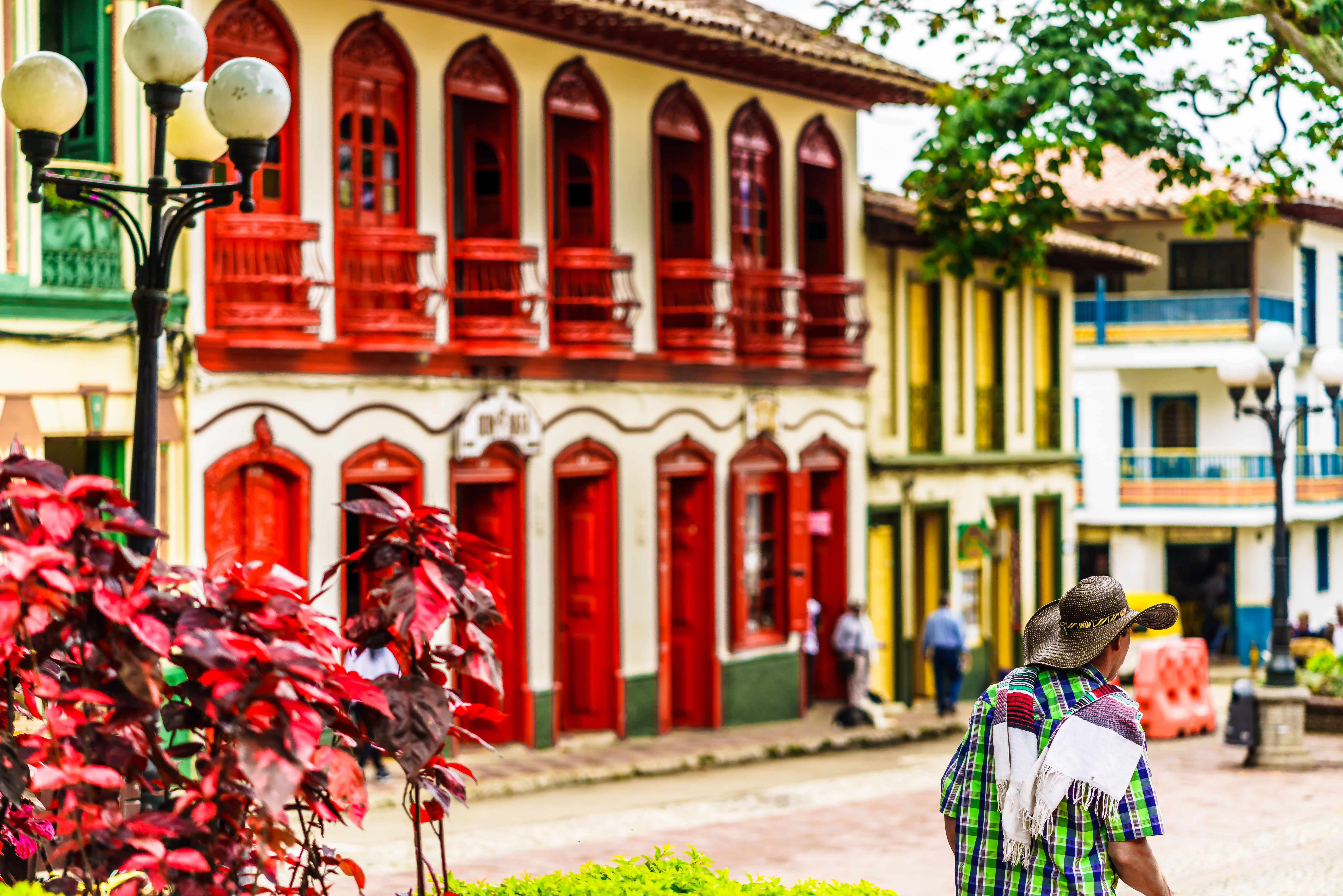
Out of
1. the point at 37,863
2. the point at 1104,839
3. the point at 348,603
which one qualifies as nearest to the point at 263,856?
the point at 37,863

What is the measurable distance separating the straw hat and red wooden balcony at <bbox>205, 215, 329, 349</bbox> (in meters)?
10.8

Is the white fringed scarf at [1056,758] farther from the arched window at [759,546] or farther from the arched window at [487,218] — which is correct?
the arched window at [759,546]

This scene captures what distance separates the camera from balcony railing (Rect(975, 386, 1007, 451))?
26.7 meters

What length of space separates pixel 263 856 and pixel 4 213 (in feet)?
34.2

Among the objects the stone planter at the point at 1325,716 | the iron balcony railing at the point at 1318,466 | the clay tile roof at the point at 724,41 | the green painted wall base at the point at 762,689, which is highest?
the clay tile roof at the point at 724,41

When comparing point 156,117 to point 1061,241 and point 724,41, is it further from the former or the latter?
point 1061,241

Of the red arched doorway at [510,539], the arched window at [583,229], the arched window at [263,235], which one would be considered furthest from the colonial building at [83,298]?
the arched window at [583,229]

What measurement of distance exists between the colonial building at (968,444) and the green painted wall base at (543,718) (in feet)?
21.0

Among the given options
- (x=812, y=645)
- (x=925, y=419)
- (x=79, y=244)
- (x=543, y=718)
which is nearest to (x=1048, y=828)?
(x=79, y=244)

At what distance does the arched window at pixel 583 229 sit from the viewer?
1850cm

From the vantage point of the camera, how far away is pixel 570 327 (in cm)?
1842

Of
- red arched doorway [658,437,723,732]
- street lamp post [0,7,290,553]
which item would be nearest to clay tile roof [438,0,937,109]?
red arched doorway [658,437,723,732]

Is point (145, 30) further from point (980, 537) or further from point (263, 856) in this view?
point (980, 537)

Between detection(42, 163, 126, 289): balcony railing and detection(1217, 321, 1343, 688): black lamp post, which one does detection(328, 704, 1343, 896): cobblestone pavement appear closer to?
detection(1217, 321, 1343, 688): black lamp post
